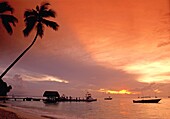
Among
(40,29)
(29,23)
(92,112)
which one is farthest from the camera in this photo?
(92,112)

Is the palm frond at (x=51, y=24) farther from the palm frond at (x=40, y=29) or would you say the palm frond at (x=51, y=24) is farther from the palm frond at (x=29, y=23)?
the palm frond at (x=29, y=23)

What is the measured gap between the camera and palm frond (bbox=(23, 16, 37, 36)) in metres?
19.8

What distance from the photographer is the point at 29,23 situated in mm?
20375

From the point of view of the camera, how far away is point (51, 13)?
20.5 m

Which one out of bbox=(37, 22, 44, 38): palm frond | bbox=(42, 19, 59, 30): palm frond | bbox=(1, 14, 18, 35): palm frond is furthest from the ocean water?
Result: bbox=(1, 14, 18, 35): palm frond

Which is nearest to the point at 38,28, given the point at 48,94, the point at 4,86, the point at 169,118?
the point at 169,118

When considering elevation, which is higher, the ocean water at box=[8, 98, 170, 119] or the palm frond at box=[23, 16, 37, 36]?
the palm frond at box=[23, 16, 37, 36]

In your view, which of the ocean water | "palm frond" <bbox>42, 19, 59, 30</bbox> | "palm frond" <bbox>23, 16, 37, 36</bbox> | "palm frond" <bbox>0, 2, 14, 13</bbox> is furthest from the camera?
the ocean water

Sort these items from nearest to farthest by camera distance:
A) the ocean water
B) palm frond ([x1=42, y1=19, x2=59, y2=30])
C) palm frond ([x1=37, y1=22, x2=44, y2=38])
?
palm frond ([x1=37, y1=22, x2=44, y2=38]) → palm frond ([x1=42, y1=19, x2=59, y2=30]) → the ocean water

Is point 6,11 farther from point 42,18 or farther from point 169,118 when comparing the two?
point 169,118

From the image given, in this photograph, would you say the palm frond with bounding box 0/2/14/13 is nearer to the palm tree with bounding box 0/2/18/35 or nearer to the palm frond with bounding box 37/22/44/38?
the palm tree with bounding box 0/2/18/35

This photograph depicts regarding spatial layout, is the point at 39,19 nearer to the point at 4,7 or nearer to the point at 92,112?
the point at 4,7

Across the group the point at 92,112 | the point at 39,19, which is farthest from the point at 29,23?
the point at 92,112

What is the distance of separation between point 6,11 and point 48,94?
65.4 metres
